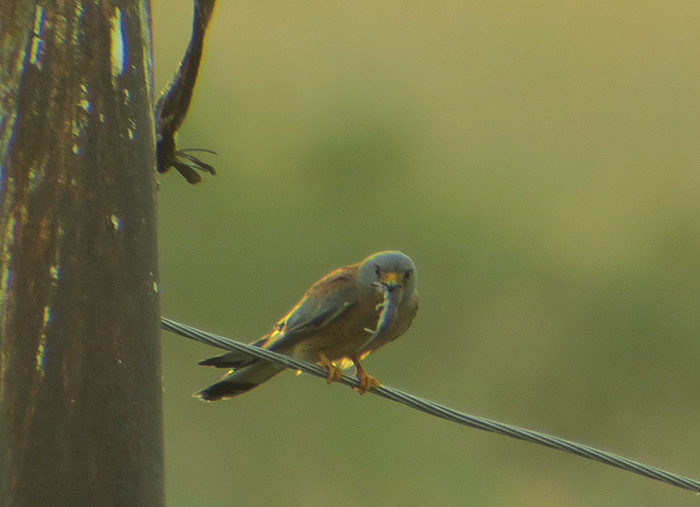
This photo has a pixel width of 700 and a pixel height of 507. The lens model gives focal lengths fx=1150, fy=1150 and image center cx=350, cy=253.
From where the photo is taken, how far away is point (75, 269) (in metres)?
2.46

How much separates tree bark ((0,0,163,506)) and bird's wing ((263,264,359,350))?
219cm

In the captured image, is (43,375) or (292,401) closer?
(43,375)

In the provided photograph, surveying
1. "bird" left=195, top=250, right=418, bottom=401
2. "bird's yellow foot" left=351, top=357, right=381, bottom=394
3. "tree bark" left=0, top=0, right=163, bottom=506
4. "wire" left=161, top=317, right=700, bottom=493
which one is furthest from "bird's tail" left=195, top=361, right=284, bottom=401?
"tree bark" left=0, top=0, right=163, bottom=506

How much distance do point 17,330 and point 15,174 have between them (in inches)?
13.3

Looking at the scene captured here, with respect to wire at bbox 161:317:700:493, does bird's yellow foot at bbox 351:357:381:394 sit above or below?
above

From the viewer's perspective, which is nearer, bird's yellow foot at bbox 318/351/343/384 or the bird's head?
bird's yellow foot at bbox 318/351/343/384

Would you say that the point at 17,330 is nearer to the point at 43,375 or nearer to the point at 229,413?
the point at 43,375

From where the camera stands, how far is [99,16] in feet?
8.49

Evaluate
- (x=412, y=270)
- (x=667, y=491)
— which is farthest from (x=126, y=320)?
(x=667, y=491)

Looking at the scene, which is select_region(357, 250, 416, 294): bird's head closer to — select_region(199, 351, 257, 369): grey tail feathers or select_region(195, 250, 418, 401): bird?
select_region(195, 250, 418, 401): bird

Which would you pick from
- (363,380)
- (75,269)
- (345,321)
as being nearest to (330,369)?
(363,380)

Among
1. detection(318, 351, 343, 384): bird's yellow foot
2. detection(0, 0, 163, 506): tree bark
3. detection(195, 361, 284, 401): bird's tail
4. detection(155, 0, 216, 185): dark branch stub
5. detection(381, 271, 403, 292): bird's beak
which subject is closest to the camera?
detection(0, 0, 163, 506): tree bark

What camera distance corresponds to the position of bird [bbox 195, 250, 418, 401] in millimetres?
4586

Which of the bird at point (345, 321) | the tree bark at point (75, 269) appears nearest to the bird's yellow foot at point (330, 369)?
the bird at point (345, 321)
